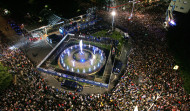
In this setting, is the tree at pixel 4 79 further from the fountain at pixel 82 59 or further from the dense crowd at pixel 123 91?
the fountain at pixel 82 59

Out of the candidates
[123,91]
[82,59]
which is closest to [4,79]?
[82,59]

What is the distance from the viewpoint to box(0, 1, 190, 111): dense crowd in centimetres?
2133

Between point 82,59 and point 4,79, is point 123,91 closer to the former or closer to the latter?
point 82,59

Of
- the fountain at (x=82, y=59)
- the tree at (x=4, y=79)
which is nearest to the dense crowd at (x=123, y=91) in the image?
the tree at (x=4, y=79)

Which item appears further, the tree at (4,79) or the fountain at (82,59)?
the fountain at (82,59)

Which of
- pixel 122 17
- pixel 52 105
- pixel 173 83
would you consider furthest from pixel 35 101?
pixel 122 17

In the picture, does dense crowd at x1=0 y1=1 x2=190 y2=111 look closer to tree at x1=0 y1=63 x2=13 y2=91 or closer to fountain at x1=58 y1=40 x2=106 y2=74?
tree at x1=0 y1=63 x2=13 y2=91

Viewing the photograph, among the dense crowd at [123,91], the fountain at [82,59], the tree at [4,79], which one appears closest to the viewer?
the dense crowd at [123,91]

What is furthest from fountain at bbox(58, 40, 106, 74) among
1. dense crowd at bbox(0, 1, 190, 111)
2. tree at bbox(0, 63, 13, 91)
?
tree at bbox(0, 63, 13, 91)

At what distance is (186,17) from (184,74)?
2504cm

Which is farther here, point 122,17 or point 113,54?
point 122,17

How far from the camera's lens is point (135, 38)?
3844 cm

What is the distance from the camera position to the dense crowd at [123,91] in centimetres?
2133

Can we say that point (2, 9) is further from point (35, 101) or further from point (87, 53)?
point (35, 101)
